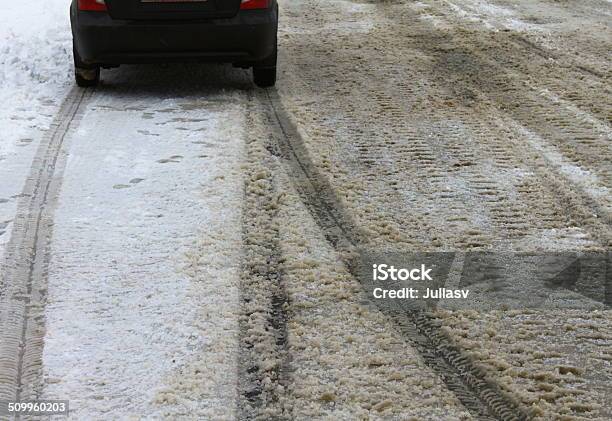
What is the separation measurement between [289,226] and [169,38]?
2.85 m

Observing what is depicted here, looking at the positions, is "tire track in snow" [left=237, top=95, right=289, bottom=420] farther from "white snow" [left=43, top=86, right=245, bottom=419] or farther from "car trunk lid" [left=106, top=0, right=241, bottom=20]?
"car trunk lid" [left=106, top=0, right=241, bottom=20]

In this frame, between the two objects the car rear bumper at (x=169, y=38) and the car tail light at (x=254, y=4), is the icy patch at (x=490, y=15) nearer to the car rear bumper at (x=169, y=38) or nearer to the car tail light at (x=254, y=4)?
the car tail light at (x=254, y=4)

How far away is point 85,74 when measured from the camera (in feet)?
23.7

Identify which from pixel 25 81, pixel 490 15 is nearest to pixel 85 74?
pixel 25 81

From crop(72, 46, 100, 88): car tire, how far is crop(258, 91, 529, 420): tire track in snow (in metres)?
2.53

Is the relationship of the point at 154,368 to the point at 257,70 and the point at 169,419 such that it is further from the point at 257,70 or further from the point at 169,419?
the point at 257,70

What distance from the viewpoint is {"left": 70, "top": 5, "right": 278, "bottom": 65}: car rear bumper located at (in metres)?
6.66

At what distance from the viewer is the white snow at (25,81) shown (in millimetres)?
5137

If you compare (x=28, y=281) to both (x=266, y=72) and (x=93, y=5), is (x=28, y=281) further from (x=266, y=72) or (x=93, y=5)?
(x=266, y=72)

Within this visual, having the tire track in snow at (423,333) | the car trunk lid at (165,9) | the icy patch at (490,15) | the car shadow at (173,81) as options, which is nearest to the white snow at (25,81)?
the car shadow at (173,81)

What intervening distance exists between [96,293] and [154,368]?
65 cm

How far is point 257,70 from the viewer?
730cm

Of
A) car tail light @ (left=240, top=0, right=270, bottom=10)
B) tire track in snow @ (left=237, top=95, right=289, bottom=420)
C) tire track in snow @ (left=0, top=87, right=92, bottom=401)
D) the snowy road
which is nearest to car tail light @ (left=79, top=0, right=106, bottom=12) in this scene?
the snowy road

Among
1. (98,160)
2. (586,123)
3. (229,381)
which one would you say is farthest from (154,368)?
(586,123)
